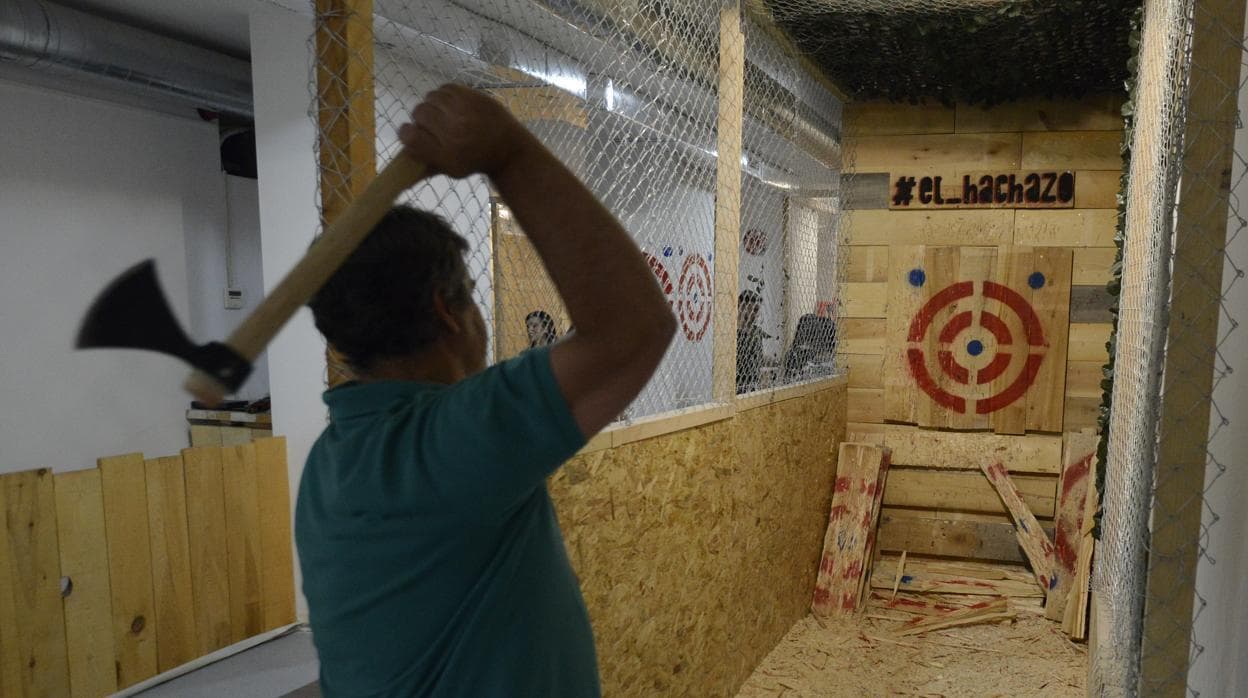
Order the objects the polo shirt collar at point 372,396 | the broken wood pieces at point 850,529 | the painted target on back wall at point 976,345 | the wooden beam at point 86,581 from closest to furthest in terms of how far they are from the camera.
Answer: the polo shirt collar at point 372,396, the wooden beam at point 86,581, the broken wood pieces at point 850,529, the painted target on back wall at point 976,345

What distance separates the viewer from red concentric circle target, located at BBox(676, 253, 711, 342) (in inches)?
129

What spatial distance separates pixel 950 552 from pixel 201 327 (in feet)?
16.0

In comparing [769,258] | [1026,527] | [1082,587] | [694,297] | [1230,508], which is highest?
[769,258]

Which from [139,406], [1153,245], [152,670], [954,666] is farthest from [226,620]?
[1153,245]

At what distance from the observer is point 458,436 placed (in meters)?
0.72

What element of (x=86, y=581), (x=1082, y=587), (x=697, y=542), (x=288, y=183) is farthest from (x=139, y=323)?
(x=1082, y=587)

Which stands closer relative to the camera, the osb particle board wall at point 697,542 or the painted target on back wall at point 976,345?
the osb particle board wall at point 697,542

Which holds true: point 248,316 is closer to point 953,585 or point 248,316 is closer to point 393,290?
point 393,290

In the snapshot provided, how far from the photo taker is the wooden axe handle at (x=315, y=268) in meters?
0.75

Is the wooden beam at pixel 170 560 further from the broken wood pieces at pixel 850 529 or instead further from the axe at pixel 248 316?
the broken wood pieces at pixel 850 529

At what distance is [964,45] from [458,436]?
3.71 m

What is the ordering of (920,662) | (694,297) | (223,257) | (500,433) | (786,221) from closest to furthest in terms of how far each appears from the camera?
(500,433) < (694,297) < (920,662) < (786,221) < (223,257)

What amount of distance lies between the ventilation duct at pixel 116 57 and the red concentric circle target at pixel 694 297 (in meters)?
2.58

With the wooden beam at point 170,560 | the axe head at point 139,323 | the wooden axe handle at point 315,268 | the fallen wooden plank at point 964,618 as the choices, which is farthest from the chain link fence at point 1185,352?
the wooden beam at point 170,560
